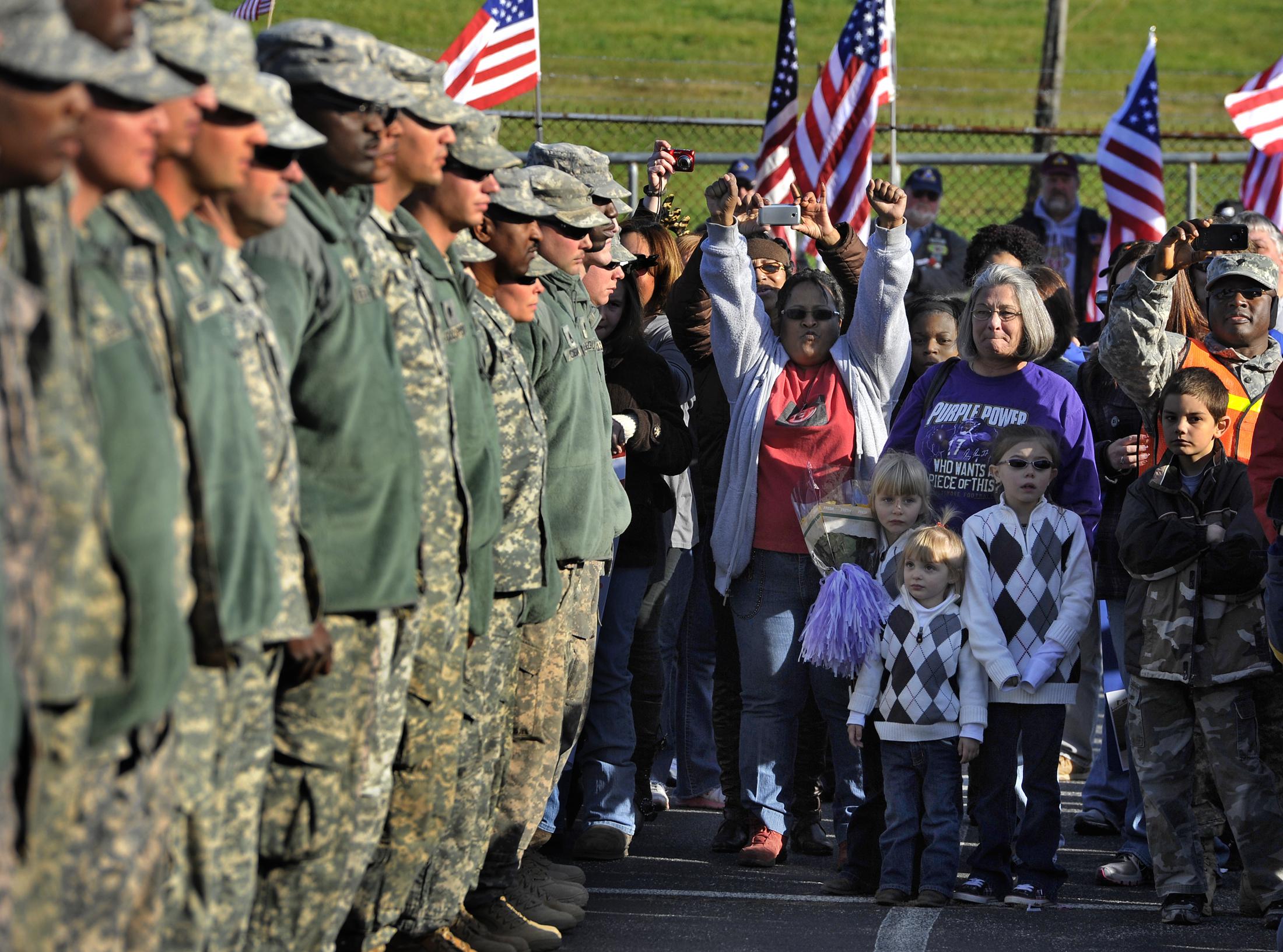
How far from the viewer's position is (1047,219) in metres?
12.7

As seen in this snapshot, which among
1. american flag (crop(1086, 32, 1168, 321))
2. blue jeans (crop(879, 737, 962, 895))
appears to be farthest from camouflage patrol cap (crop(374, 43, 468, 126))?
american flag (crop(1086, 32, 1168, 321))

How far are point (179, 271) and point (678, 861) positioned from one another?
4329 millimetres

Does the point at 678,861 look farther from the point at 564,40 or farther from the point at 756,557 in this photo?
the point at 564,40

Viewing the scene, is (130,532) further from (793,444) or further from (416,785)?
(793,444)

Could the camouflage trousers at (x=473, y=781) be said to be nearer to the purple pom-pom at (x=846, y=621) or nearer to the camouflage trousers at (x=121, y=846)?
the purple pom-pom at (x=846, y=621)

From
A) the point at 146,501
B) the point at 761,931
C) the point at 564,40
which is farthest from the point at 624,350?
the point at 564,40

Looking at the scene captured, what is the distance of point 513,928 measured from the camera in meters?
5.87

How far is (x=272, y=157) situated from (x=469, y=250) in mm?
1671

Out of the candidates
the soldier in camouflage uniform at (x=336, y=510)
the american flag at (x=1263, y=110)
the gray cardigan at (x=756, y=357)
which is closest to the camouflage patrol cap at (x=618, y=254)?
the gray cardigan at (x=756, y=357)

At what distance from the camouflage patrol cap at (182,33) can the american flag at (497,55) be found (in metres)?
7.09

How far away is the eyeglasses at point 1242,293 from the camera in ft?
22.9

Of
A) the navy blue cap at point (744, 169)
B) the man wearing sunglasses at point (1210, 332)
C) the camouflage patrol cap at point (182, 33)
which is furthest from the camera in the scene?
the navy blue cap at point (744, 169)

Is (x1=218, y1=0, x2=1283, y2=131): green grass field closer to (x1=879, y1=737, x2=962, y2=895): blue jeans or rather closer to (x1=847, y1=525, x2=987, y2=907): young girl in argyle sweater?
(x1=847, y1=525, x2=987, y2=907): young girl in argyle sweater

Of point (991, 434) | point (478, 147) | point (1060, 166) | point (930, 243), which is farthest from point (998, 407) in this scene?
point (1060, 166)
